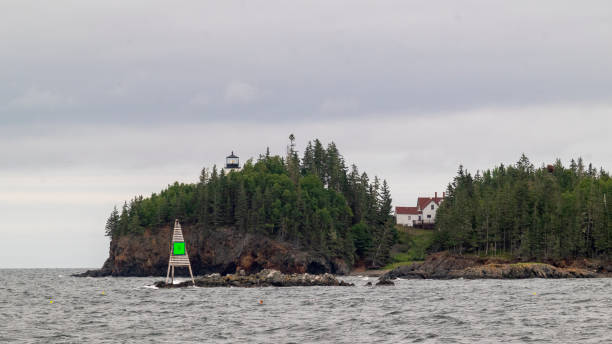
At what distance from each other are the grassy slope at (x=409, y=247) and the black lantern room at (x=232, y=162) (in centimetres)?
4442

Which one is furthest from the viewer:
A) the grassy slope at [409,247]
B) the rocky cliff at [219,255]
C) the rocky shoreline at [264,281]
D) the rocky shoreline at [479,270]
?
the grassy slope at [409,247]

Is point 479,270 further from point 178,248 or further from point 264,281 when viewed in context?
point 178,248

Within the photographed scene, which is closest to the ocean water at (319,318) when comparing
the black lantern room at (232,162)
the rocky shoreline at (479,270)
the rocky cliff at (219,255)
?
the rocky shoreline at (479,270)

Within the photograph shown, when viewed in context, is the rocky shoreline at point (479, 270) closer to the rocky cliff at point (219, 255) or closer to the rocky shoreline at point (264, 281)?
the rocky shoreline at point (264, 281)

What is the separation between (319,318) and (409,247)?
128755mm

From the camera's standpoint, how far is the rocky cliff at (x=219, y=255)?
503 feet

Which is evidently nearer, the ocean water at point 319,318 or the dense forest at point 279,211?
the ocean water at point 319,318

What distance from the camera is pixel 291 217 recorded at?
163m

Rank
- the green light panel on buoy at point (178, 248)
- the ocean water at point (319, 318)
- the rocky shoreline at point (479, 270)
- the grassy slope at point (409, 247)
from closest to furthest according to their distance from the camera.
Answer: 1. the ocean water at point (319, 318)
2. the green light panel on buoy at point (178, 248)
3. the rocky shoreline at point (479, 270)
4. the grassy slope at point (409, 247)

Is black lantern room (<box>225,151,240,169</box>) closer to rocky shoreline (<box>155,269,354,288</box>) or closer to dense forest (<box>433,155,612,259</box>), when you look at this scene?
dense forest (<box>433,155,612,259</box>)

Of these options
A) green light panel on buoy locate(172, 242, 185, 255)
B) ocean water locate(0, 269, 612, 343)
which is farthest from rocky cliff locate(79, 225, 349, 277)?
ocean water locate(0, 269, 612, 343)

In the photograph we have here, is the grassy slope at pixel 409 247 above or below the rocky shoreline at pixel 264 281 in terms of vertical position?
above

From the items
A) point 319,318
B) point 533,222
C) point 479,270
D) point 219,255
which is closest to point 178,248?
point 319,318

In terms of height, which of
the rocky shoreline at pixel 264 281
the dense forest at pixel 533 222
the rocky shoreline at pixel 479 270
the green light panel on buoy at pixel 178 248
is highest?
the dense forest at pixel 533 222
